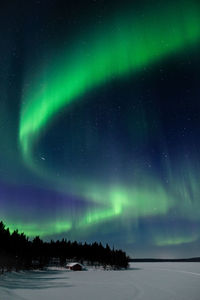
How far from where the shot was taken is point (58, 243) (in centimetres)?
14650

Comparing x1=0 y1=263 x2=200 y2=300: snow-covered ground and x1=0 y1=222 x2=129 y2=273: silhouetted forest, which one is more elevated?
x1=0 y1=222 x2=129 y2=273: silhouetted forest

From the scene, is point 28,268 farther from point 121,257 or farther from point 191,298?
point 121,257

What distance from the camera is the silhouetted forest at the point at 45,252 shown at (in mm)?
74125

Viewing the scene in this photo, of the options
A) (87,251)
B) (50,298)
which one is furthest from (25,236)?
(50,298)

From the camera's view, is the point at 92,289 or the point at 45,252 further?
the point at 45,252

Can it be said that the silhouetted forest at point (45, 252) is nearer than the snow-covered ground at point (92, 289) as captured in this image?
No

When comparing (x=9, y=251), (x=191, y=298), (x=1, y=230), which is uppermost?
(x=1, y=230)

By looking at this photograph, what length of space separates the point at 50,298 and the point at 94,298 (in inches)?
186

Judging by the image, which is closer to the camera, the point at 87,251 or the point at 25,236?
the point at 25,236

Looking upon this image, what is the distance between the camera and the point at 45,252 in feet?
367

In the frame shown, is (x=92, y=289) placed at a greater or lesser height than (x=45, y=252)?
lesser

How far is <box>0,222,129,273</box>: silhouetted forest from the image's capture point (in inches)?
2918

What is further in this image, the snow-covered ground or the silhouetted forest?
the silhouetted forest

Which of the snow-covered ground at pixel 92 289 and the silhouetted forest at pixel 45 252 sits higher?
the silhouetted forest at pixel 45 252
